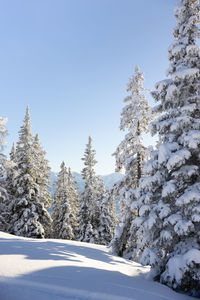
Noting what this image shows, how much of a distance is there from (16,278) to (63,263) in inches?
95.1

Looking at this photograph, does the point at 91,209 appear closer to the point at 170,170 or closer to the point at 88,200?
the point at 88,200

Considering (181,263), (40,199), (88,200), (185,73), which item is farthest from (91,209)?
(185,73)

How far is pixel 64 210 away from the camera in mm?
31469

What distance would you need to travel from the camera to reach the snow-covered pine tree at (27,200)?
22.6m

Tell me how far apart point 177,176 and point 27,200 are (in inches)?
729

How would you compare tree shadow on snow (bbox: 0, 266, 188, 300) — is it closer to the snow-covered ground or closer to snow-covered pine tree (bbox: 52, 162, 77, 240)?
the snow-covered ground

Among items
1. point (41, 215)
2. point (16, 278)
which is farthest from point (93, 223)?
point (16, 278)

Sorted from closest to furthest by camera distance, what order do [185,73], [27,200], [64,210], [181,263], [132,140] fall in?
[181,263], [185,73], [132,140], [27,200], [64,210]

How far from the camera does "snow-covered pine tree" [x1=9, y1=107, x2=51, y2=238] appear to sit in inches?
892

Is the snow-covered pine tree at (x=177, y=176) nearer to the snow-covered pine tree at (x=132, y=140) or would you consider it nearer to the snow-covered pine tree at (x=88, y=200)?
the snow-covered pine tree at (x=132, y=140)

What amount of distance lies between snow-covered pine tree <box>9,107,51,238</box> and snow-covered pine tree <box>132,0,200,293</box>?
16076 mm

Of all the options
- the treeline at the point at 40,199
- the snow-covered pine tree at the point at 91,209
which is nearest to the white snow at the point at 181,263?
the treeline at the point at 40,199

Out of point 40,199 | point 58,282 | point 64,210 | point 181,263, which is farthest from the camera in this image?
point 64,210

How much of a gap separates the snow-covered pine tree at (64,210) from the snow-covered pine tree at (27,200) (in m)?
5.91
